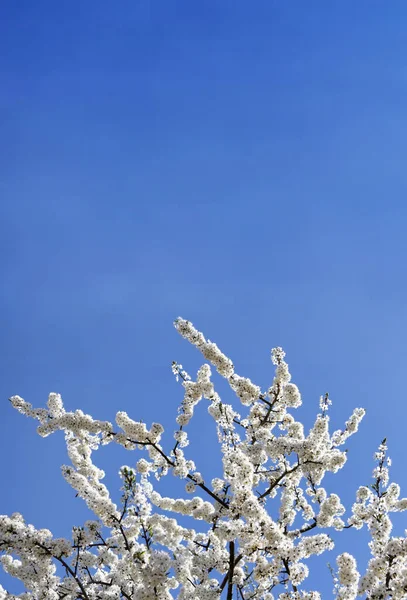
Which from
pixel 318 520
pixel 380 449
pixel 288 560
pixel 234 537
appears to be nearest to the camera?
pixel 234 537

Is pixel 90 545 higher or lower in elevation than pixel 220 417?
lower

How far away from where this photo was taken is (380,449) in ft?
37.7

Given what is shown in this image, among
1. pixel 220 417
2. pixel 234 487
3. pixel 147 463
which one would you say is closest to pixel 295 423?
pixel 220 417

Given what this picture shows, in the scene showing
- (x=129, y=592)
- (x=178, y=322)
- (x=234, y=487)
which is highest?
(x=178, y=322)

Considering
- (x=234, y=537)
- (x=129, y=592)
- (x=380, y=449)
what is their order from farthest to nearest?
(x=380, y=449)
(x=129, y=592)
(x=234, y=537)

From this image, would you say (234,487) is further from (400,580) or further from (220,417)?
(220,417)

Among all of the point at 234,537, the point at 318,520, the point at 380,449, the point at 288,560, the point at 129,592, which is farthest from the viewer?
the point at 380,449

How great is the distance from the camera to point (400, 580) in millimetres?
7980

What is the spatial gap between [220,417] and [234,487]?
3536mm

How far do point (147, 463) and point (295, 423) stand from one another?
3.44 meters

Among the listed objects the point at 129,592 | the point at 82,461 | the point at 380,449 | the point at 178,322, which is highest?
the point at 178,322

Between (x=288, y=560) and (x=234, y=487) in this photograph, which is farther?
(x=288, y=560)

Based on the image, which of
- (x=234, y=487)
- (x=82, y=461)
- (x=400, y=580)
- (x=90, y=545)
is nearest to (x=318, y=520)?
(x=400, y=580)

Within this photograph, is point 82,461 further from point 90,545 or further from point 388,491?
point 388,491
